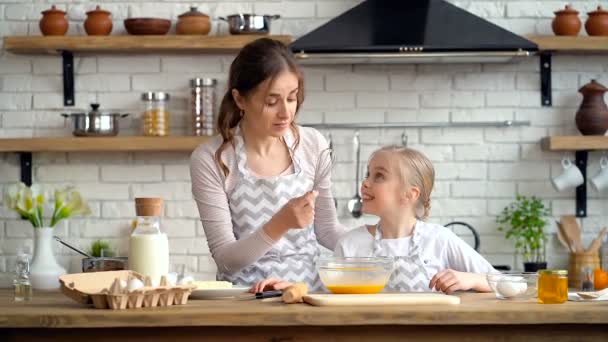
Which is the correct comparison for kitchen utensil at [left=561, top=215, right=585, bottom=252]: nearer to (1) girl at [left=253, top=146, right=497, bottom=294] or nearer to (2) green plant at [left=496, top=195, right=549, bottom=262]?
(2) green plant at [left=496, top=195, right=549, bottom=262]

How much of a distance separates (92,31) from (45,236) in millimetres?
927

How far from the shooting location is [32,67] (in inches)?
189

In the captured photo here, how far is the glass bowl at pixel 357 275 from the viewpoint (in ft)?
8.03

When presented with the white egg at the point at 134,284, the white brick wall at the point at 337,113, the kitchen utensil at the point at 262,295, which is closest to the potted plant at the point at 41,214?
the white brick wall at the point at 337,113

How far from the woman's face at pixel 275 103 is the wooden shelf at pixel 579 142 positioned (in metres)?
1.98

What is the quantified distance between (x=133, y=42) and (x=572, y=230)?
2.12m

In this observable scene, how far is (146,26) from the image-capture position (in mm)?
4602

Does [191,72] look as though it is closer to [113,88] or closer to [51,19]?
[113,88]

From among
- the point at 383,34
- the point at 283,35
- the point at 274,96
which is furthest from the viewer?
the point at 283,35

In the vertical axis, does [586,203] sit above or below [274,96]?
below

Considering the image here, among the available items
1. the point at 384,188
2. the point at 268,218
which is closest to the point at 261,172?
the point at 268,218

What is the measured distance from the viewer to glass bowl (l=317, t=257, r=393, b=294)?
245cm

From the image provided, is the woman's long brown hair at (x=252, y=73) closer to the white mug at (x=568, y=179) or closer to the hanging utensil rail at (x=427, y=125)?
the hanging utensil rail at (x=427, y=125)

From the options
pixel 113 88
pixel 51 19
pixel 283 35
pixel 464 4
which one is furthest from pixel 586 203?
pixel 51 19
